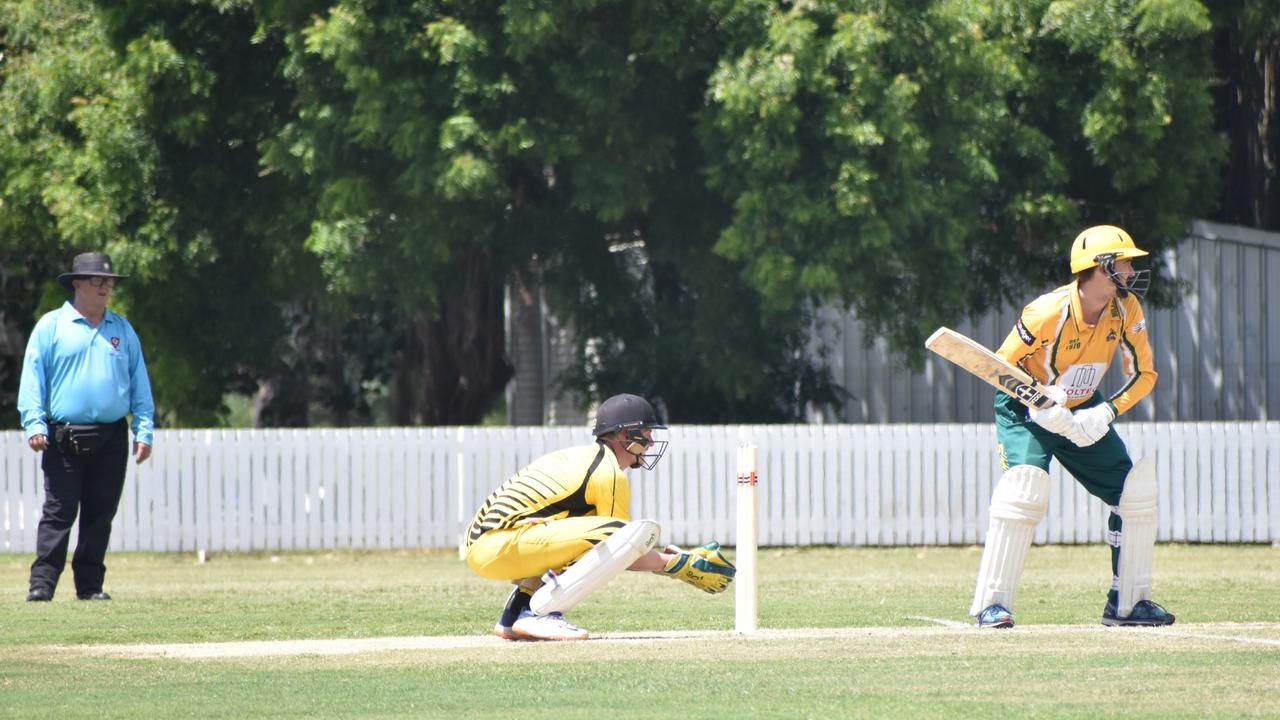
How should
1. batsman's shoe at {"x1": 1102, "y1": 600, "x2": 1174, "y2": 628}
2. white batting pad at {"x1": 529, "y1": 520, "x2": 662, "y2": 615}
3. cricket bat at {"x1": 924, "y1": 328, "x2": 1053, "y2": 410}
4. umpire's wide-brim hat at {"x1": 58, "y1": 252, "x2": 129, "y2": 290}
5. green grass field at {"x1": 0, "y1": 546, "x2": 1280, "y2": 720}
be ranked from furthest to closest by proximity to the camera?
umpire's wide-brim hat at {"x1": 58, "y1": 252, "x2": 129, "y2": 290} → batsman's shoe at {"x1": 1102, "y1": 600, "x2": 1174, "y2": 628} → cricket bat at {"x1": 924, "y1": 328, "x2": 1053, "y2": 410} → white batting pad at {"x1": 529, "y1": 520, "x2": 662, "y2": 615} → green grass field at {"x1": 0, "y1": 546, "x2": 1280, "y2": 720}

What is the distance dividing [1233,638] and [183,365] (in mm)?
16623

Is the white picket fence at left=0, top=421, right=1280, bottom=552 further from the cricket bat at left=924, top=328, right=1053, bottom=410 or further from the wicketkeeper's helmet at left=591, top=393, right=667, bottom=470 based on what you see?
the cricket bat at left=924, top=328, right=1053, bottom=410

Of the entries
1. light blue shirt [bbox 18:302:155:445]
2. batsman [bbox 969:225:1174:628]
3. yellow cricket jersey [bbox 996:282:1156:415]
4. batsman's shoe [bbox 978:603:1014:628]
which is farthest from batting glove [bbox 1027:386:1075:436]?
light blue shirt [bbox 18:302:155:445]

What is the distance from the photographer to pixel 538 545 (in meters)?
8.70

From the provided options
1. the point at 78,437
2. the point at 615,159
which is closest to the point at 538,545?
the point at 78,437

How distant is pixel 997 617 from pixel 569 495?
7.28 ft

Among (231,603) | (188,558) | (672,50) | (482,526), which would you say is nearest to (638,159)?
(672,50)

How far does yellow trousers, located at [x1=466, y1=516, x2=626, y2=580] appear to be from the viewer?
8.66 metres

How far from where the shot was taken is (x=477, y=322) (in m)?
27.4

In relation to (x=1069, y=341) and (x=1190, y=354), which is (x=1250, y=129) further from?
(x=1069, y=341)

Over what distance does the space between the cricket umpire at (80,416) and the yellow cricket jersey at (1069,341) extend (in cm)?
553

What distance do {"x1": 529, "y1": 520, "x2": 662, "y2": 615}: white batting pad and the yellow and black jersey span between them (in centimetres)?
29

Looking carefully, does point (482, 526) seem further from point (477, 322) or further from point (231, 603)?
point (477, 322)

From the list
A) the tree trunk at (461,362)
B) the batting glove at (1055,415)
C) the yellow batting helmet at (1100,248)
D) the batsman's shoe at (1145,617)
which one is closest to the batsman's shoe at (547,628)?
the batting glove at (1055,415)
